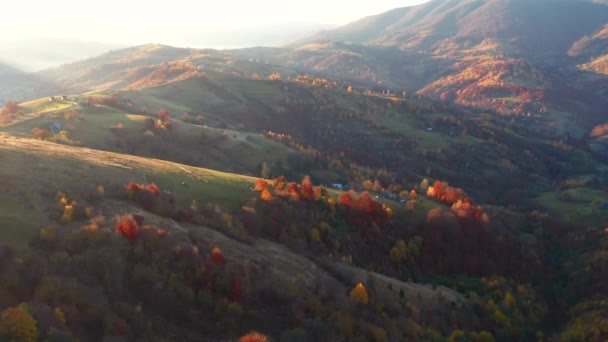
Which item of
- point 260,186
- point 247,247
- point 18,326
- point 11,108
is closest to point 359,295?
point 247,247

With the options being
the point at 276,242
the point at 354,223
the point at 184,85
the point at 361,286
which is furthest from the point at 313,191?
the point at 184,85

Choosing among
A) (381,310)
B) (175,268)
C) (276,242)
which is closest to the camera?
(175,268)

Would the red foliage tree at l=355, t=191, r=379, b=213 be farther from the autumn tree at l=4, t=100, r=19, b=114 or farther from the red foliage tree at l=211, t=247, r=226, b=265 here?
the autumn tree at l=4, t=100, r=19, b=114

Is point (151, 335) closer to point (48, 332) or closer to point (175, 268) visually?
point (48, 332)

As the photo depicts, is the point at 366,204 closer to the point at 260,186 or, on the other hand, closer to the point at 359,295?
the point at 260,186

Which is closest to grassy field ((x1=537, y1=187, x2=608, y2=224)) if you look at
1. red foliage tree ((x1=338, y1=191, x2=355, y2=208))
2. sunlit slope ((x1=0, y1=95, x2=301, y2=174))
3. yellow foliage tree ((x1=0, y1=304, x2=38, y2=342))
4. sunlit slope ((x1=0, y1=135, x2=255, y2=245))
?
sunlit slope ((x1=0, y1=95, x2=301, y2=174))

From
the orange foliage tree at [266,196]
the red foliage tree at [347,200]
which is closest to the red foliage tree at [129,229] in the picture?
the orange foliage tree at [266,196]
